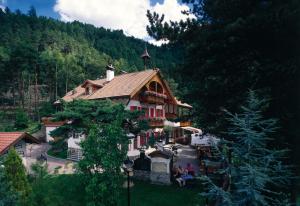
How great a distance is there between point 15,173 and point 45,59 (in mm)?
49917

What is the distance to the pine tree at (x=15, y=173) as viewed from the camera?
1191 centimetres

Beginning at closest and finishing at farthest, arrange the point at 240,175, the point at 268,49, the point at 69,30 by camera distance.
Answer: the point at 240,175, the point at 268,49, the point at 69,30

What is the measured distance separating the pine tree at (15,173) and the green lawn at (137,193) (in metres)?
0.59

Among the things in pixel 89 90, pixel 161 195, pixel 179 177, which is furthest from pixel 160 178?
pixel 89 90

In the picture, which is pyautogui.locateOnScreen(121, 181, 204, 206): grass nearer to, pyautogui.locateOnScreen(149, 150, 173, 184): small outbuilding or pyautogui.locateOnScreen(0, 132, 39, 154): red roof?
pyautogui.locateOnScreen(149, 150, 173, 184): small outbuilding

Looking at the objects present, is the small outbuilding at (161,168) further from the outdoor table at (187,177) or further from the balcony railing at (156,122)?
the balcony railing at (156,122)

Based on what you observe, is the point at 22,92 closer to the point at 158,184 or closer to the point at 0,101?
the point at 0,101

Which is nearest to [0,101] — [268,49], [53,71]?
[53,71]

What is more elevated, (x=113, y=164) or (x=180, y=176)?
(x=113, y=164)

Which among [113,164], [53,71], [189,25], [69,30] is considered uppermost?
[69,30]

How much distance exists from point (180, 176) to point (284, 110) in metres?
9.60

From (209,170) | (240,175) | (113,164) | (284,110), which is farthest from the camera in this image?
(209,170)

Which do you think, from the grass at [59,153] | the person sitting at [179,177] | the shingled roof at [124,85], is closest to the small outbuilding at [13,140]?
the person sitting at [179,177]

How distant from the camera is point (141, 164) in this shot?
17219mm
